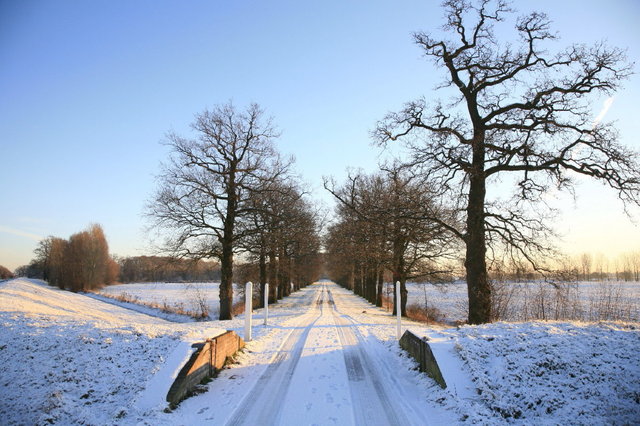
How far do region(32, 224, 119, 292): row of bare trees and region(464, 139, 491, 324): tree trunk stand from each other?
59879 mm

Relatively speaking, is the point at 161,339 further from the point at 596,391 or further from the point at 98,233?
the point at 98,233

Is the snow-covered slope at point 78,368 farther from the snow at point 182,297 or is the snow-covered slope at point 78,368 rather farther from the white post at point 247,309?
the snow at point 182,297

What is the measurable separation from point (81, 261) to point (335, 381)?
6361cm

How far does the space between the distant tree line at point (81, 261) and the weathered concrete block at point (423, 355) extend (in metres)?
60.4

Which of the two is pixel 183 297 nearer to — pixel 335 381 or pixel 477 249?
pixel 477 249

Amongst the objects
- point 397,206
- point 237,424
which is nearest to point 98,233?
point 397,206

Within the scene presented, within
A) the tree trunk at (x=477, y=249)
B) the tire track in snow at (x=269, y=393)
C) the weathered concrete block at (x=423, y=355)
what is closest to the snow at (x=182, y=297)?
the tire track in snow at (x=269, y=393)

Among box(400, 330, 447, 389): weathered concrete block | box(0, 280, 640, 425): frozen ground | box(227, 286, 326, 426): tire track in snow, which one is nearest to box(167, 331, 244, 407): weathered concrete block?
box(0, 280, 640, 425): frozen ground

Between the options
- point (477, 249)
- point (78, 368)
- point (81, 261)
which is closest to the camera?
point (78, 368)

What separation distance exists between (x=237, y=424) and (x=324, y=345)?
5190mm

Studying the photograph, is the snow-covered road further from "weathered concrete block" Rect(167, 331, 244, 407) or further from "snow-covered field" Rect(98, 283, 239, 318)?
"snow-covered field" Rect(98, 283, 239, 318)

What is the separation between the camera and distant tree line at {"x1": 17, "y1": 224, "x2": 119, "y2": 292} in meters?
56.2

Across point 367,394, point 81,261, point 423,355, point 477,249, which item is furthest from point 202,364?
point 81,261

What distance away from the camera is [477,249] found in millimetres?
11406
